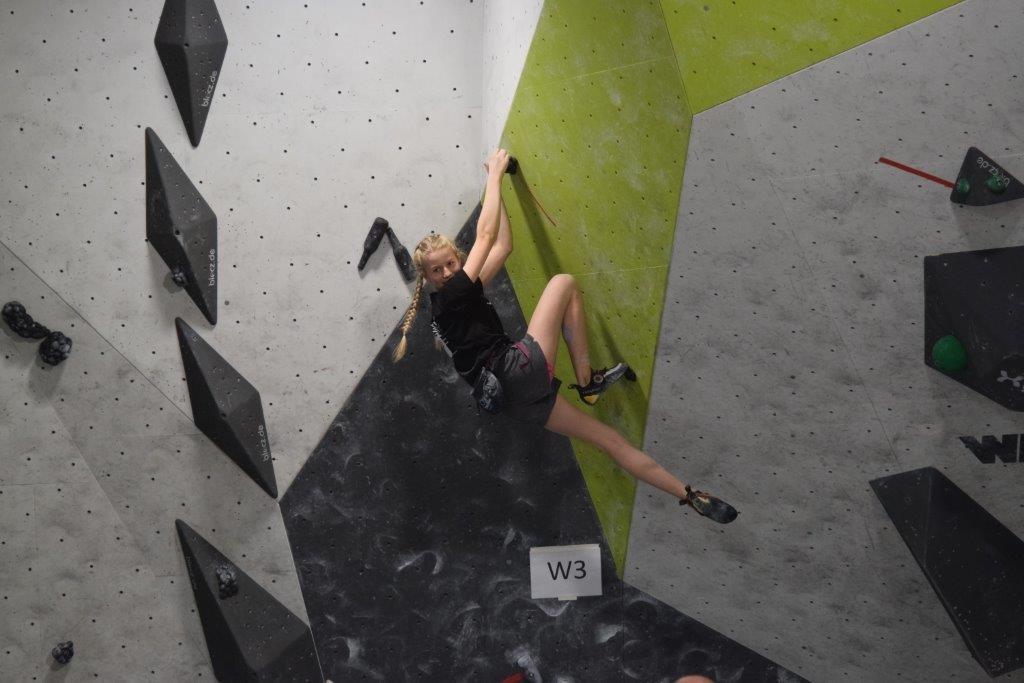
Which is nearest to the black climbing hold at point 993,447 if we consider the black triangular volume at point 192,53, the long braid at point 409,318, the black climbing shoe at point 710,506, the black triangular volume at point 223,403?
the black climbing shoe at point 710,506

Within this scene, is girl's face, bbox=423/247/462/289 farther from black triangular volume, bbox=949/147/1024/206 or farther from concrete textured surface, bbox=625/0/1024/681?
black triangular volume, bbox=949/147/1024/206

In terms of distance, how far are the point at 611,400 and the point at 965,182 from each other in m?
1.34

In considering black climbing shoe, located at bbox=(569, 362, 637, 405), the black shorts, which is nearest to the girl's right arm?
the black shorts

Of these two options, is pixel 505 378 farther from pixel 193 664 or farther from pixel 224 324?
pixel 193 664

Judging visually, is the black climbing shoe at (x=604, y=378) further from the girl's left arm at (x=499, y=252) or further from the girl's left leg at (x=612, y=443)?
the girl's left arm at (x=499, y=252)

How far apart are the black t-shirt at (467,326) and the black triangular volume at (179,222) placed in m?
0.87

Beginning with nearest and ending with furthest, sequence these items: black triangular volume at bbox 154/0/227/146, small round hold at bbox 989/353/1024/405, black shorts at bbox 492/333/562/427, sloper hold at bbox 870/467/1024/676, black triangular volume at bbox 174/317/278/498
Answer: small round hold at bbox 989/353/1024/405, sloper hold at bbox 870/467/1024/676, black shorts at bbox 492/333/562/427, black triangular volume at bbox 154/0/227/146, black triangular volume at bbox 174/317/278/498

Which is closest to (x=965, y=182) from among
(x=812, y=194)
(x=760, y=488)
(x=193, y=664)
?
(x=812, y=194)

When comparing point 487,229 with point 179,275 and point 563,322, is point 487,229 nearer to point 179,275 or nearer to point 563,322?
point 563,322

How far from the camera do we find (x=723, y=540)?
3.11 metres

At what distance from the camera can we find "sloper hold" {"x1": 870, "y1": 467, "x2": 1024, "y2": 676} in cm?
252

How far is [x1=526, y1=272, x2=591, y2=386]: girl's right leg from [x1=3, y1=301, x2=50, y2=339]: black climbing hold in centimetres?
169

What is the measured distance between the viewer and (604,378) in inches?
118

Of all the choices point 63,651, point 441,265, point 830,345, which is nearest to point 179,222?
point 441,265
